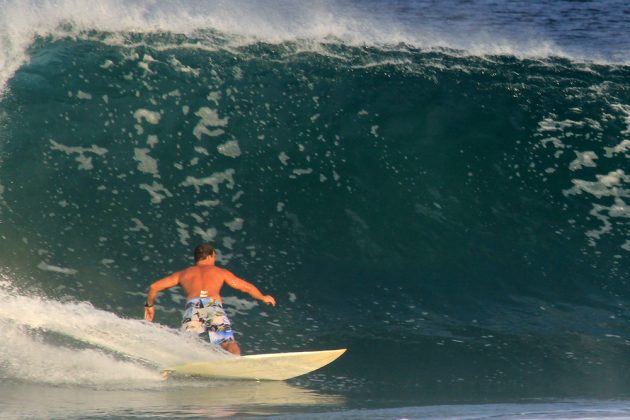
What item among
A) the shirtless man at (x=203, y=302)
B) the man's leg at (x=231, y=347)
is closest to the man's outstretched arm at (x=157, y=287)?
the shirtless man at (x=203, y=302)

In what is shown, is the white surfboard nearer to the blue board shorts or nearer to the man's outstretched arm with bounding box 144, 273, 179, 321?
the blue board shorts

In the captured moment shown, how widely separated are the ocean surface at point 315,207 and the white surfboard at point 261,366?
0.37ft

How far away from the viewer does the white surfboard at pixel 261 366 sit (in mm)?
6832

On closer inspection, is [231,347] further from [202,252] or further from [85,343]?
[85,343]

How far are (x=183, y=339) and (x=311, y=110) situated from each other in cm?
451

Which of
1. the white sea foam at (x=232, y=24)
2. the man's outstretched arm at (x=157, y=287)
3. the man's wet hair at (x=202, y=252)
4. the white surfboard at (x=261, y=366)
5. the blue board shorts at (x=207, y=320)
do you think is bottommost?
the white surfboard at (x=261, y=366)

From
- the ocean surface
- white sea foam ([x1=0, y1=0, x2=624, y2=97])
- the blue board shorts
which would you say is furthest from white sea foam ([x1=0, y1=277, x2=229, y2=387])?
white sea foam ([x1=0, y1=0, x2=624, y2=97])

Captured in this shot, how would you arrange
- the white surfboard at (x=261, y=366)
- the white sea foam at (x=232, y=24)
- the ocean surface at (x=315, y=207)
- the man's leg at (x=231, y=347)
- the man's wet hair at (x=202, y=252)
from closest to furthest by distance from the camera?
the white surfboard at (x=261, y=366), the ocean surface at (x=315, y=207), the man's leg at (x=231, y=347), the man's wet hair at (x=202, y=252), the white sea foam at (x=232, y=24)

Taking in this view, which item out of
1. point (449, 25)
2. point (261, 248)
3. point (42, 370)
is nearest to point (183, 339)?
point (42, 370)

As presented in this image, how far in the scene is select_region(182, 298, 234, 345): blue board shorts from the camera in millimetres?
7234

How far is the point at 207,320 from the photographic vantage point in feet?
23.8

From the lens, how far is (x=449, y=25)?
57.6ft

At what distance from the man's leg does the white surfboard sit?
11.8 inches

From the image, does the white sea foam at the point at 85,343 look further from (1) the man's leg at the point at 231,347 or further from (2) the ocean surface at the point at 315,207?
(1) the man's leg at the point at 231,347
